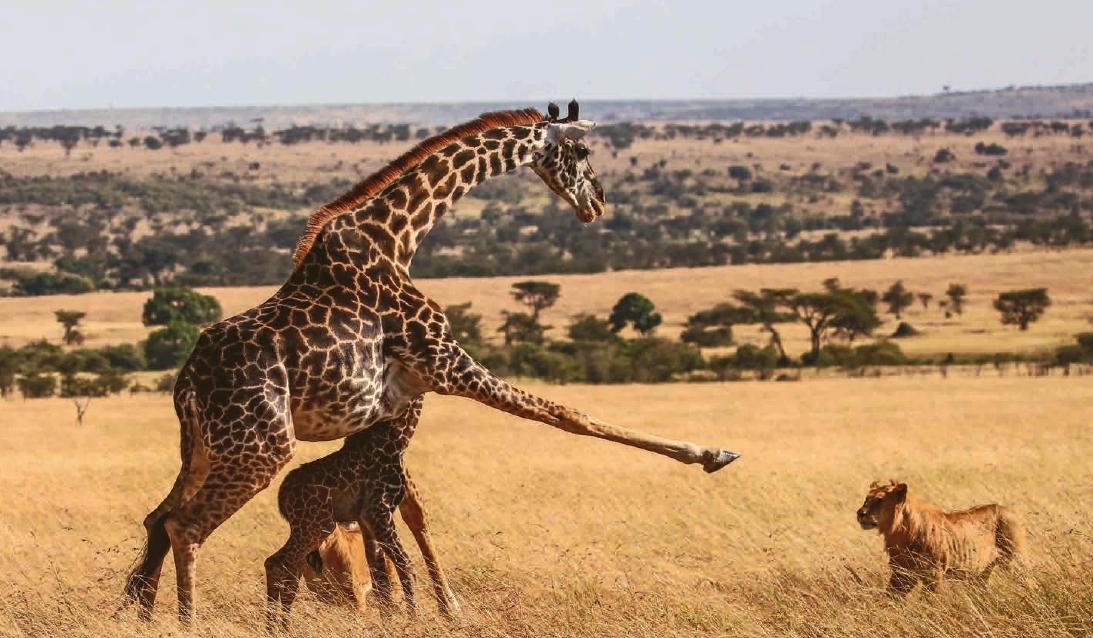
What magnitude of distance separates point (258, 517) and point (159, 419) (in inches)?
650

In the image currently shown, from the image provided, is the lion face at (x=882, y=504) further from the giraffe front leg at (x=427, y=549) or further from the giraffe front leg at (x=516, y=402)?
the giraffe front leg at (x=427, y=549)

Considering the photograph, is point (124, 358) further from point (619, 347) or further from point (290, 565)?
point (290, 565)

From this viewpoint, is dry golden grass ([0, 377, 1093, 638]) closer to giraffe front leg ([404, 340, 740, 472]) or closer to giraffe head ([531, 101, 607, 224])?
giraffe front leg ([404, 340, 740, 472])

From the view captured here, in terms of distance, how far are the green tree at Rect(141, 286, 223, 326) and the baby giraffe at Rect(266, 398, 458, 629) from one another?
176 feet

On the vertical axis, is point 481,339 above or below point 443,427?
below

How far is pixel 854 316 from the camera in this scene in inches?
2188

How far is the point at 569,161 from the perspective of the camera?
10172 mm

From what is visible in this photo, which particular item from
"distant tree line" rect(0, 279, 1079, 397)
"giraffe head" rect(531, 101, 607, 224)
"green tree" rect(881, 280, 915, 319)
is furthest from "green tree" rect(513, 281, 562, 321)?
"giraffe head" rect(531, 101, 607, 224)

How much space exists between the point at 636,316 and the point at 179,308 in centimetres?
1663

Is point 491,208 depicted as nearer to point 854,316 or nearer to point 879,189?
point 879,189

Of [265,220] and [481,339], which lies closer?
[481,339]

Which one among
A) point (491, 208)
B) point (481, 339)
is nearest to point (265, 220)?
point (491, 208)

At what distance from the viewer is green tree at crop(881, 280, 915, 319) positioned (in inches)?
2668

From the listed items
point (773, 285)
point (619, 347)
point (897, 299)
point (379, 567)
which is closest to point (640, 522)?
point (379, 567)
